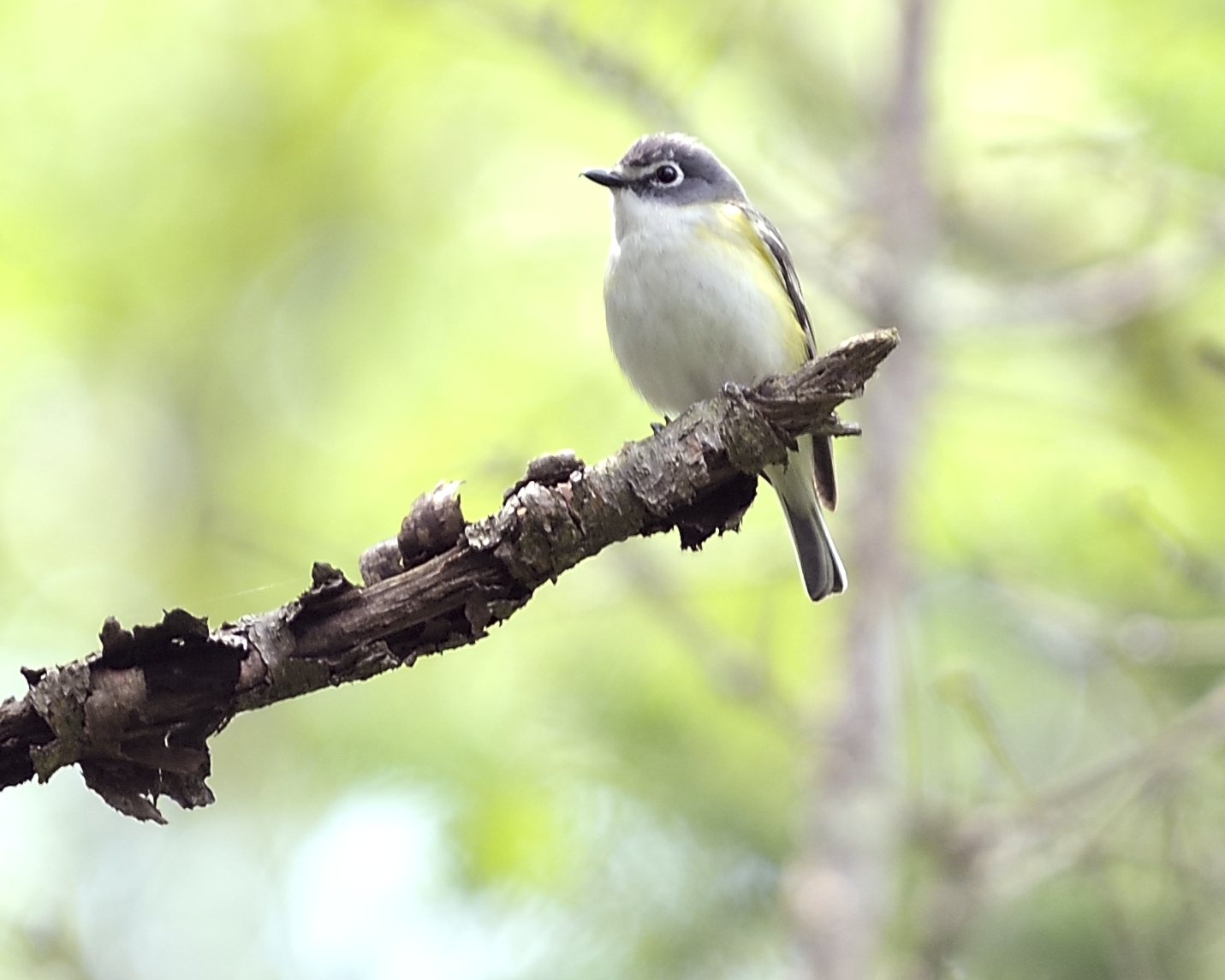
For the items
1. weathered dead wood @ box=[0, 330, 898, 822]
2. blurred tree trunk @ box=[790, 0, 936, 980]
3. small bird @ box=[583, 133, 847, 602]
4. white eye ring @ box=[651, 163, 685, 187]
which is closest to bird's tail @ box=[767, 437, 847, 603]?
small bird @ box=[583, 133, 847, 602]

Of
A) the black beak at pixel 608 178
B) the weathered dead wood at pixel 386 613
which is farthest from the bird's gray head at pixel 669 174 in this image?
the weathered dead wood at pixel 386 613

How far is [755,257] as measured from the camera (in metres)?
4.28

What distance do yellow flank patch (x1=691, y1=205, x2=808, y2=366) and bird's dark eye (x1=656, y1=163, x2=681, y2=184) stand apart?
0.68 feet

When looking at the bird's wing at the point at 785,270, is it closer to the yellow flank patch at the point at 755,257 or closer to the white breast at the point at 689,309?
the yellow flank patch at the point at 755,257

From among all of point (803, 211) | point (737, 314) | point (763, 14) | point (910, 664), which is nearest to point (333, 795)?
point (910, 664)

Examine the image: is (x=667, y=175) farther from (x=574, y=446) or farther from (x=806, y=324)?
(x=574, y=446)

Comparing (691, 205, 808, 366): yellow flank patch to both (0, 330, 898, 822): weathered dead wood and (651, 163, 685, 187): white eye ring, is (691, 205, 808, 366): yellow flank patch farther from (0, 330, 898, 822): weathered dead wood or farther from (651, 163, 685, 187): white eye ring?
(0, 330, 898, 822): weathered dead wood

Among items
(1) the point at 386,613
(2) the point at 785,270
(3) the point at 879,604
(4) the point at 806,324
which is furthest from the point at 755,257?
(1) the point at 386,613

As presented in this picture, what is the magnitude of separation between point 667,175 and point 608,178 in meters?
0.19

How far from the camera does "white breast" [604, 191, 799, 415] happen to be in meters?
3.98

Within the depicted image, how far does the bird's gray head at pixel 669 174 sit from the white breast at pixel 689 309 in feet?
0.68

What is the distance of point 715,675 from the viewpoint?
472cm

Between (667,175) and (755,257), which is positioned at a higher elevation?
(667,175)

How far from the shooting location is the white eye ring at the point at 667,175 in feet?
14.7
